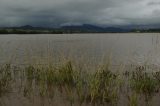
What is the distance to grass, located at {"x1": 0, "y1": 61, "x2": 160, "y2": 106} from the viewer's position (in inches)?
333

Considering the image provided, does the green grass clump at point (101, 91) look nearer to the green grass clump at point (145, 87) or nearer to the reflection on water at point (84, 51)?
the green grass clump at point (145, 87)

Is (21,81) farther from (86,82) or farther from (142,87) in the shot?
(142,87)

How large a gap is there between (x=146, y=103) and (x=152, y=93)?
1221 mm

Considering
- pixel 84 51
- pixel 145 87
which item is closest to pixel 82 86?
pixel 145 87

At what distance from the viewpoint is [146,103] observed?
8.73 meters

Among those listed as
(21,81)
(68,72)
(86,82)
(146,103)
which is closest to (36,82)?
(21,81)

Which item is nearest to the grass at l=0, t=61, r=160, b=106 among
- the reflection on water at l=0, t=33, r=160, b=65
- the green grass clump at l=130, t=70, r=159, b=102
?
the green grass clump at l=130, t=70, r=159, b=102

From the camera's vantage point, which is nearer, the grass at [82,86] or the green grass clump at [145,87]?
the grass at [82,86]

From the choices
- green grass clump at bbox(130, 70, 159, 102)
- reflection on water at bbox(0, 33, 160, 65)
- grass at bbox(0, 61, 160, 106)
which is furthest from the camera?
reflection on water at bbox(0, 33, 160, 65)

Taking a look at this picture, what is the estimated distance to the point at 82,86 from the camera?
9438 mm

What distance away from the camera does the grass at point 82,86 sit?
8469 millimetres

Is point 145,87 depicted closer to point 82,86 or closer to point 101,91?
point 101,91

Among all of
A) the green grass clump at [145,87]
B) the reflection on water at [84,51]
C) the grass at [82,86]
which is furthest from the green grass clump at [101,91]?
the reflection on water at [84,51]

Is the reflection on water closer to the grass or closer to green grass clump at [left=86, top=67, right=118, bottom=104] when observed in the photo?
the grass
